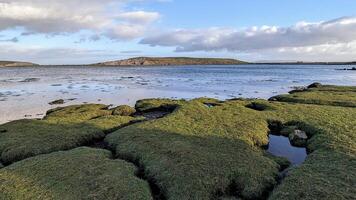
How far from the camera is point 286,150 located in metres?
21.4

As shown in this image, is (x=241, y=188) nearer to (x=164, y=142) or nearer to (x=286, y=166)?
(x=286, y=166)

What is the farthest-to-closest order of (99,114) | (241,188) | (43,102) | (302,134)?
(43,102) < (99,114) < (302,134) < (241,188)

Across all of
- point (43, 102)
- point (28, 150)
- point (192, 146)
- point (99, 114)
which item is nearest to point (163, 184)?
point (192, 146)

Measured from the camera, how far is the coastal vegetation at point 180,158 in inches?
572

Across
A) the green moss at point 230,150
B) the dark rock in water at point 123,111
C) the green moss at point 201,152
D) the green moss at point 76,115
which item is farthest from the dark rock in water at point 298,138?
the dark rock in water at point 123,111

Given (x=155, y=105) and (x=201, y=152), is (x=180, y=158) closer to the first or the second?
(x=201, y=152)

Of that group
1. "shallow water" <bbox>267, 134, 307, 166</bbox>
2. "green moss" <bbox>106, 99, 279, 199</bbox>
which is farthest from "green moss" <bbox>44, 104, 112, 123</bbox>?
"shallow water" <bbox>267, 134, 307, 166</bbox>

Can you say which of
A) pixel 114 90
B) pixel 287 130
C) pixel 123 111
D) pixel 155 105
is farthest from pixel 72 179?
pixel 114 90

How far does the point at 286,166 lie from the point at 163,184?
674cm

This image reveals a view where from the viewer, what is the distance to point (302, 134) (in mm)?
23219

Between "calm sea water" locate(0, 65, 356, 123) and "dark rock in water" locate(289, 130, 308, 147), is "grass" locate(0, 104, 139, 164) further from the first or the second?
"dark rock in water" locate(289, 130, 308, 147)

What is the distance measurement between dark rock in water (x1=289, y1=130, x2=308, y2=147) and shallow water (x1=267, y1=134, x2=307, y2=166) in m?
0.31

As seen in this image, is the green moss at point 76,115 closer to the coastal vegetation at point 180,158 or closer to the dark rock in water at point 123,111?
the coastal vegetation at point 180,158

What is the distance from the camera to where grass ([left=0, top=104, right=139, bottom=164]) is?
2057 centimetres
